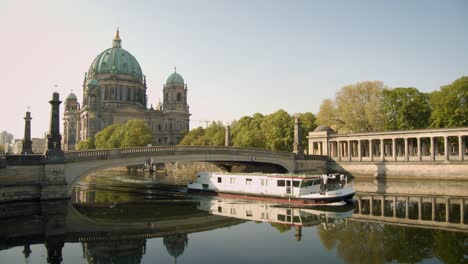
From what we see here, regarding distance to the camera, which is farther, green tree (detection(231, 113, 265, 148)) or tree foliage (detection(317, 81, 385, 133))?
green tree (detection(231, 113, 265, 148))

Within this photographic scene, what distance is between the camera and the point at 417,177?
59.0 meters

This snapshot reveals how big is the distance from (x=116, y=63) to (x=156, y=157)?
10023 cm

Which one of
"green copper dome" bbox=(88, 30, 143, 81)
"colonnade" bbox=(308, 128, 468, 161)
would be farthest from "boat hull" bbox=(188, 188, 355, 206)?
"green copper dome" bbox=(88, 30, 143, 81)

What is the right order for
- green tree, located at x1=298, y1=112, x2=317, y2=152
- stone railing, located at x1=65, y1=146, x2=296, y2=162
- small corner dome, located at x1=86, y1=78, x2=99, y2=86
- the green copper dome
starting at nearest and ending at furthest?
stone railing, located at x1=65, y1=146, x2=296, y2=162 < green tree, located at x1=298, y1=112, x2=317, y2=152 < small corner dome, located at x1=86, y1=78, x2=99, y2=86 < the green copper dome

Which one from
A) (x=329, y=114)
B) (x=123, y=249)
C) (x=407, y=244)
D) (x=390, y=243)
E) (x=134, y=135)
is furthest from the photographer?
(x=134, y=135)

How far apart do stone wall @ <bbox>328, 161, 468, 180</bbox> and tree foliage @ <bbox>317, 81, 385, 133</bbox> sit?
11222mm

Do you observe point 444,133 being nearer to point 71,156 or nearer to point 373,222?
point 373,222

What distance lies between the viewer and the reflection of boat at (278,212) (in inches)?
1144

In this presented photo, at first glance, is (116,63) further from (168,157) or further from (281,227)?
(281,227)

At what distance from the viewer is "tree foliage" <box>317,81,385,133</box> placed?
241ft

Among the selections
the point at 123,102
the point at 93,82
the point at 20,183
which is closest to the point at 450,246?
the point at 20,183

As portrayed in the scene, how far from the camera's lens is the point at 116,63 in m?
136

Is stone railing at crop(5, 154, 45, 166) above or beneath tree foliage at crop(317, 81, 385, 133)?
beneath

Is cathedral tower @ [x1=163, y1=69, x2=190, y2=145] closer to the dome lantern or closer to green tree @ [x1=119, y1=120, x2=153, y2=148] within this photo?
the dome lantern
